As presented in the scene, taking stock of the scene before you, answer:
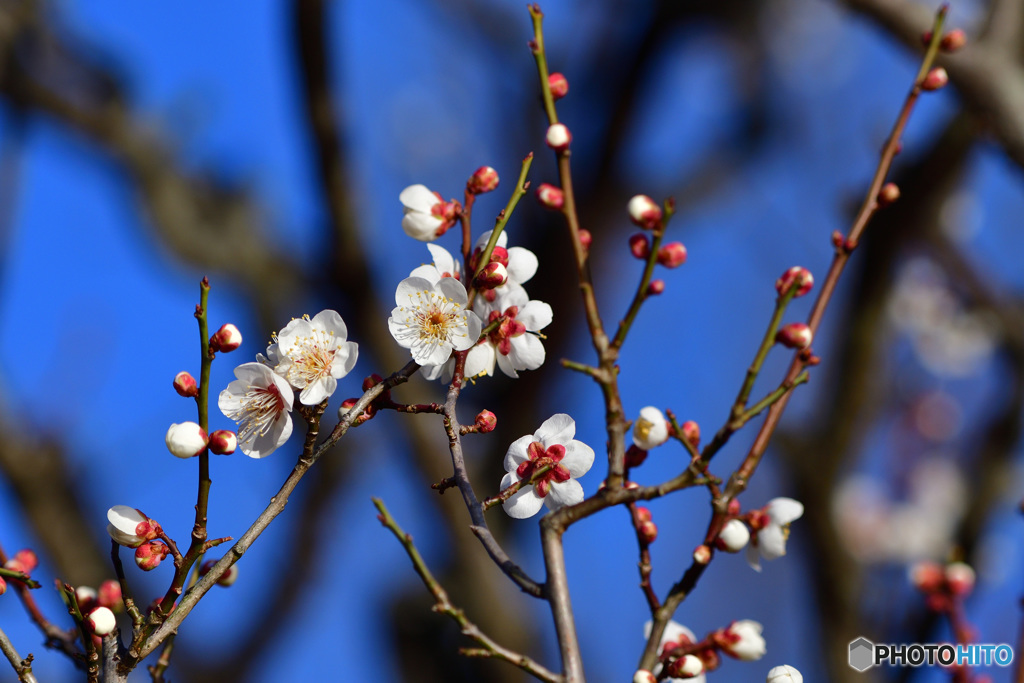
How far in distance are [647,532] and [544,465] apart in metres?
0.13

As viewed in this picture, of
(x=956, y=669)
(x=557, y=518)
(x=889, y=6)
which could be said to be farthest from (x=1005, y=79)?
(x=557, y=518)

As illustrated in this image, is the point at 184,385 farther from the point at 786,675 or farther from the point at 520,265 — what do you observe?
the point at 786,675

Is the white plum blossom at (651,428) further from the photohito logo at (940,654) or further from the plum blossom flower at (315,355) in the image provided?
the photohito logo at (940,654)

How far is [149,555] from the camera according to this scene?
703mm

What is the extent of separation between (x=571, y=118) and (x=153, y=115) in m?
1.76

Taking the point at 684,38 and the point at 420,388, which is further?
the point at 684,38

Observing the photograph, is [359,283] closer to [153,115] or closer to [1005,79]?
[153,115]

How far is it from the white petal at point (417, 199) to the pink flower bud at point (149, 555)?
41 cm

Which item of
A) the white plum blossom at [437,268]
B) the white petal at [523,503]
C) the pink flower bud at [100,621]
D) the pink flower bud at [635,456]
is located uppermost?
the white plum blossom at [437,268]

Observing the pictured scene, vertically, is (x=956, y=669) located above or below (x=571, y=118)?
below

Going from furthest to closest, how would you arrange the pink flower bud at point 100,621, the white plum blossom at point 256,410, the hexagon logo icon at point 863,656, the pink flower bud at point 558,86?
the hexagon logo icon at point 863,656
the pink flower bud at point 558,86
the white plum blossom at point 256,410
the pink flower bud at point 100,621

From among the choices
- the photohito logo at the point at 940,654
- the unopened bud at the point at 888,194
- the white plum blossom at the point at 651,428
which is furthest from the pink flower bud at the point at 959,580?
the white plum blossom at the point at 651,428

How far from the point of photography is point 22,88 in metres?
2.45

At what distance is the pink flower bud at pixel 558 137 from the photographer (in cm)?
77
